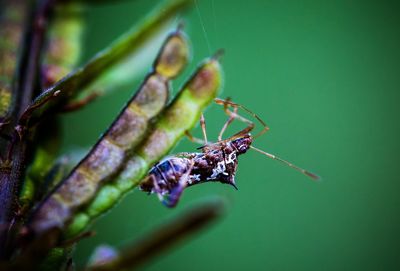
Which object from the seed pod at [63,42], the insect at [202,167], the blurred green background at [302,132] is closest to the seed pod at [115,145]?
the insect at [202,167]

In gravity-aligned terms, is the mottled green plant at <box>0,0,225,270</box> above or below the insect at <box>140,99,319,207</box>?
below

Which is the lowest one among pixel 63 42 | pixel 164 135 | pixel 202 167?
pixel 164 135

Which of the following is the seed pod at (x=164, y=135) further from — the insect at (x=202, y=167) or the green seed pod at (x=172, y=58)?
the insect at (x=202, y=167)

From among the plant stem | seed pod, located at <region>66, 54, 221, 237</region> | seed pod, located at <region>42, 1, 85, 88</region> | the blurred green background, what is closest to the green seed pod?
seed pod, located at <region>66, 54, 221, 237</region>

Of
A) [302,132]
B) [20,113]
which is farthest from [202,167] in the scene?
[302,132]

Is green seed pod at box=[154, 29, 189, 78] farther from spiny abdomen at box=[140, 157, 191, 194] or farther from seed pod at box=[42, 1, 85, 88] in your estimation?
seed pod at box=[42, 1, 85, 88]

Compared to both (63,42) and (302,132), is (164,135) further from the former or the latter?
(302,132)

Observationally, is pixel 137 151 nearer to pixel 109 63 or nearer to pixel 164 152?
pixel 164 152
